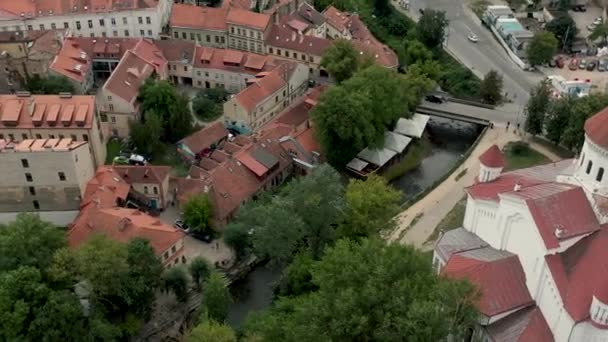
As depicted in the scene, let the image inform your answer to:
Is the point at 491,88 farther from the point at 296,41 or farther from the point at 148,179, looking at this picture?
the point at 148,179

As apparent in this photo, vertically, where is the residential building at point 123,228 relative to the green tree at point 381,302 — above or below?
below

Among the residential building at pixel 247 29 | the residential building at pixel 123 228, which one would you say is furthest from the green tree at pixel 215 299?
the residential building at pixel 247 29

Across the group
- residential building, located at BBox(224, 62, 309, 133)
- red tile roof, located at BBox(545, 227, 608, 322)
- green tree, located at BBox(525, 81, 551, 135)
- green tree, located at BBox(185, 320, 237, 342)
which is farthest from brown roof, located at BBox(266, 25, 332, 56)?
green tree, located at BBox(185, 320, 237, 342)

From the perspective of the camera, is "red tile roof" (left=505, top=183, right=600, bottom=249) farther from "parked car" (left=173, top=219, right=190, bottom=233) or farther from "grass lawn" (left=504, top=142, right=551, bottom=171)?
"parked car" (left=173, top=219, right=190, bottom=233)

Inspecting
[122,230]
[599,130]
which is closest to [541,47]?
[599,130]

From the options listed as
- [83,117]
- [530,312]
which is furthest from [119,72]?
[530,312]

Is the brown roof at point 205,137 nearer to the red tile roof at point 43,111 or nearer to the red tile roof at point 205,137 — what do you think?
the red tile roof at point 205,137
